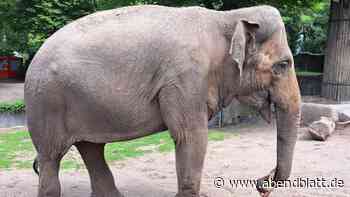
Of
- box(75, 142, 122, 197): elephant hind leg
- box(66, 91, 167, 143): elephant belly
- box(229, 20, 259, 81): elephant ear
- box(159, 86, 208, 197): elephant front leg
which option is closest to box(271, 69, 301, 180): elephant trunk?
box(229, 20, 259, 81): elephant ear

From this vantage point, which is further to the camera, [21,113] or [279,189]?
[21,113]

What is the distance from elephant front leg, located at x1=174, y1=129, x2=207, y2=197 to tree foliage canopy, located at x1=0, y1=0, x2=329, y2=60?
903 cm

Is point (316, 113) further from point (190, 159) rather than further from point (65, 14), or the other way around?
point (65, 14)

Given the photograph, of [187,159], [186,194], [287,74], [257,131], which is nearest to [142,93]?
[187,159]

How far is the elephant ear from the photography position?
12.0 feet

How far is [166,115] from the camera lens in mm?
3625

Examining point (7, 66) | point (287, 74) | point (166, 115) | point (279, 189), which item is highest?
point (287, 74)

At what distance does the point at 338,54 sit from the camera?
13070 mm

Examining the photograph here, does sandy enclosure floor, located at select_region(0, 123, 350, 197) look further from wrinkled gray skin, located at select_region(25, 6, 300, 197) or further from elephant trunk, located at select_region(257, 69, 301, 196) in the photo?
wrinkled gray skin, located at select_region(25, 6, 300, 197)

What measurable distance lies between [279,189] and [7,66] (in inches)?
938

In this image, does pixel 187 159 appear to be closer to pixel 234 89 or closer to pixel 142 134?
pixel 142 134

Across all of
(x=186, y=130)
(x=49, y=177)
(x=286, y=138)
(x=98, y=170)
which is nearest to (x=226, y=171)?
(x=98, y=170)

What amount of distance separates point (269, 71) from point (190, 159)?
102 centimetres

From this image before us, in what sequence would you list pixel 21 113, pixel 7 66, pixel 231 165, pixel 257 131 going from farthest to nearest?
pixel 7 66 → pixel 21 113 → pixel 257 131 → pixel 231 165
